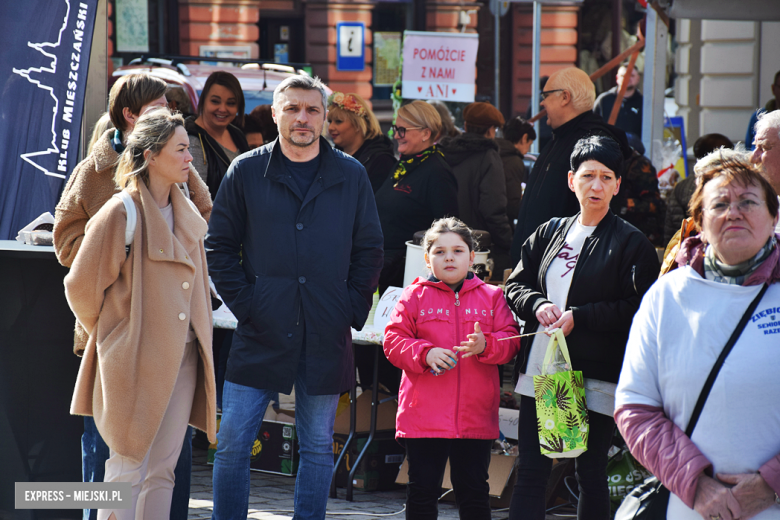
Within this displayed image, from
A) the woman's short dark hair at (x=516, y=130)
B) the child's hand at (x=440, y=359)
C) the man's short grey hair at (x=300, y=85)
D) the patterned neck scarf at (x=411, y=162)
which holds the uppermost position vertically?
the woman's short dark hair at (x=516, y=130)

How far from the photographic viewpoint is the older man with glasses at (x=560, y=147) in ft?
15.0

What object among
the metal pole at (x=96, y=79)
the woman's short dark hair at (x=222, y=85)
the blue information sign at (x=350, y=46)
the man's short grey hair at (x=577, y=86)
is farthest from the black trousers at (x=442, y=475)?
the blue information sign at (x=350, y=46)

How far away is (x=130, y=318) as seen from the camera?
11.0ft

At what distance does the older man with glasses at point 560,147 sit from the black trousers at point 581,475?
120 cm

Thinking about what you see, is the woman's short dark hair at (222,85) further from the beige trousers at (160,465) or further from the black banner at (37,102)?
the beige trousers at (160,465)

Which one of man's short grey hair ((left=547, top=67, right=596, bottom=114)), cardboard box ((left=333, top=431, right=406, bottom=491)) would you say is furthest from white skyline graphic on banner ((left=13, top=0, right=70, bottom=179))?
man's short grey hair ((left=547, top=67, right=596, bottom=114))

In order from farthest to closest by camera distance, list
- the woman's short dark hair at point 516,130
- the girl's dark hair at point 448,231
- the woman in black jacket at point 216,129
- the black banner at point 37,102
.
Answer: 1. the woman's short dark hair at point 516,130
2. the woman in black jacket at point 216,129
3. the black banner at point 37,102
4. the girl's dark hair at point 448,231

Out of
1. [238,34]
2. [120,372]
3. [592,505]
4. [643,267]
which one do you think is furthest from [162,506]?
[238,34]

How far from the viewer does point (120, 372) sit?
10.9 ft

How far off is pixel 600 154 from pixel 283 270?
1.35m

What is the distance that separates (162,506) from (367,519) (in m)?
1.40

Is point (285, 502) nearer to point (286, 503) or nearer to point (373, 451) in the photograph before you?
point (286, 503)

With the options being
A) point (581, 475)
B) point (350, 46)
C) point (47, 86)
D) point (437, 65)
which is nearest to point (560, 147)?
point (581, 475)

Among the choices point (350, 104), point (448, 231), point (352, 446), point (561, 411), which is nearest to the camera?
point (561, 411)
